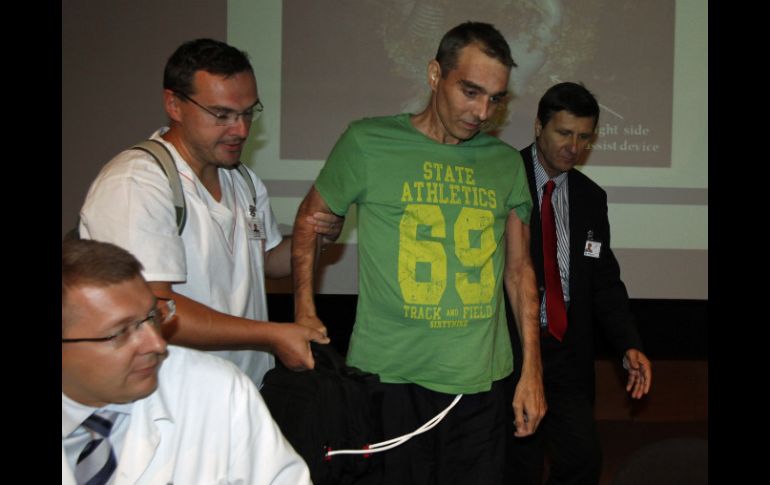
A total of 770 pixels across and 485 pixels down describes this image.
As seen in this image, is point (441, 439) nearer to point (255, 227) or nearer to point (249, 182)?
point (255, 227)

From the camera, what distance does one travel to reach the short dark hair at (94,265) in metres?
1.21

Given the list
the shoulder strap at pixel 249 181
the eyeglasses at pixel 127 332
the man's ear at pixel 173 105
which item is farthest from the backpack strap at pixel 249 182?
the eyeglasses at pixel 127 332

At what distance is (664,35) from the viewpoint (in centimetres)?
383

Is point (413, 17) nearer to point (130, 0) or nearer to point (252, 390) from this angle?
point (130, 0)

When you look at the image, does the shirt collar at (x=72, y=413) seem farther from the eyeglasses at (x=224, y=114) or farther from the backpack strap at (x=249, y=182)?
the backpack strap at (x=249, y=182)

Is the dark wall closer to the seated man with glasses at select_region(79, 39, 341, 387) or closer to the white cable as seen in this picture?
the seated man with glasses at select_region(79, 39, 341, 387)

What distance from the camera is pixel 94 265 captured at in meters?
1.23

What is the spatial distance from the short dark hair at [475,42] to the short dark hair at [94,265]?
42.3 inches

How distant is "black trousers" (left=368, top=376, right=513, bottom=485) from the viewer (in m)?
1.94

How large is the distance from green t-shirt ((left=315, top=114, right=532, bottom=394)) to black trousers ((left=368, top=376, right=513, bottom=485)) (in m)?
0.05

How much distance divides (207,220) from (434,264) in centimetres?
59

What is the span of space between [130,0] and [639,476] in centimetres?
346

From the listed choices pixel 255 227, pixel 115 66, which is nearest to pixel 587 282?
pixel 255 227

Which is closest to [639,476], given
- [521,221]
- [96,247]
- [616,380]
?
[521,221]
